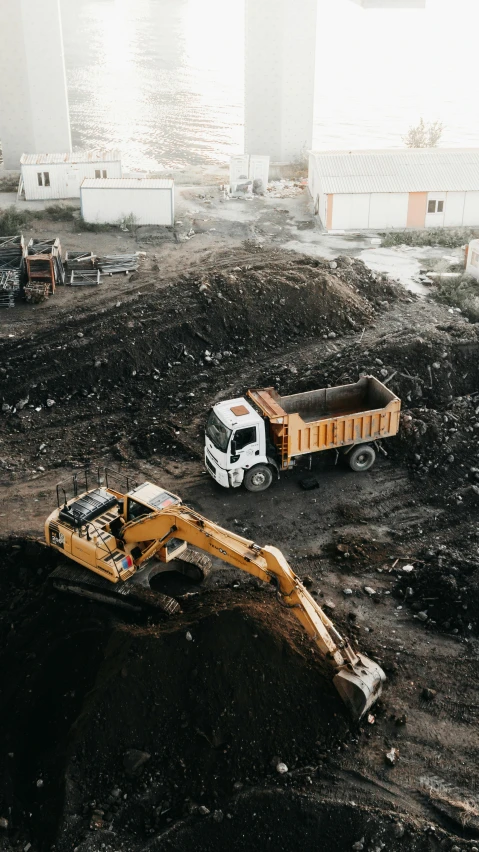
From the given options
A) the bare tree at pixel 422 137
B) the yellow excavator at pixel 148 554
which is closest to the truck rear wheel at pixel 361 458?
the yellow excavator at pixel 148 554

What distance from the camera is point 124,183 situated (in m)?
37.1

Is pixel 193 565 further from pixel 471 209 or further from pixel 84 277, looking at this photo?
pixel 471 209

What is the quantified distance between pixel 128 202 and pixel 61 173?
5.79 meters

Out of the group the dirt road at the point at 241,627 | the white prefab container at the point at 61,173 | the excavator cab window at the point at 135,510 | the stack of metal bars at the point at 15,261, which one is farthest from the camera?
the white prefab container at the point at 61,173

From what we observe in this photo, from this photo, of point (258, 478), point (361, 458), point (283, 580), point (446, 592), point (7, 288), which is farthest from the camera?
point (7, 288)

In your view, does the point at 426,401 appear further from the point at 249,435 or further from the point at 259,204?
the point at 259,204

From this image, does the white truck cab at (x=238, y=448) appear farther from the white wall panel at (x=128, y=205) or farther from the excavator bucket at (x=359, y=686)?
the white wall panel at (x=128, y=205)

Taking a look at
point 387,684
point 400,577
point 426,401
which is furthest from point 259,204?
point 387,684

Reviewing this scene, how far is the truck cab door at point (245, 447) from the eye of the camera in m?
18.9

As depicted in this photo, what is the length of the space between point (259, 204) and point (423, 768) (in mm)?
32014

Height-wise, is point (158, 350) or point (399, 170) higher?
point (399, 170)

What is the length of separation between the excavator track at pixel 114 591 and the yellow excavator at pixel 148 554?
2 centimetres

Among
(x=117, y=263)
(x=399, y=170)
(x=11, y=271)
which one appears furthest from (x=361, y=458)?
(x=399, y=170)

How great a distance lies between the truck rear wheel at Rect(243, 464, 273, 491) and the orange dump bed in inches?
17.3
